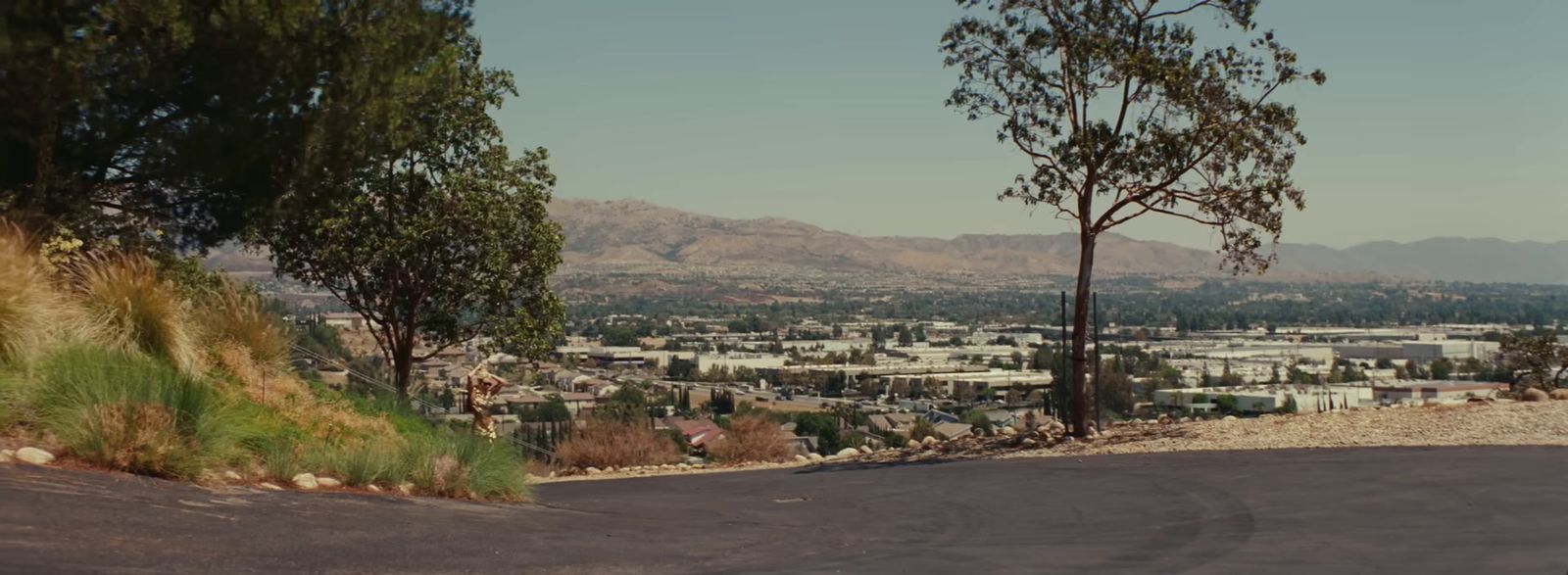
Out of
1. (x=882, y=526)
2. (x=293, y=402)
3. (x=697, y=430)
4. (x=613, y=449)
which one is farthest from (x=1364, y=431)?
(x=697, y=430)

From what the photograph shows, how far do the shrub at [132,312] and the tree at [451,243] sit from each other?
10.5 m

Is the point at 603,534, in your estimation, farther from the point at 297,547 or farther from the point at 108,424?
the point at 108,424

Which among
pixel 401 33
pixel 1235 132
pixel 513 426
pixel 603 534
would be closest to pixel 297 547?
pixel 603 534

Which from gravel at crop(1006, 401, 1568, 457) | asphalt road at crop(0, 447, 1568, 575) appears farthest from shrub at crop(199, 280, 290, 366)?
gravel at crop(1006, 401, 1568, 457)

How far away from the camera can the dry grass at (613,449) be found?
23.4 m

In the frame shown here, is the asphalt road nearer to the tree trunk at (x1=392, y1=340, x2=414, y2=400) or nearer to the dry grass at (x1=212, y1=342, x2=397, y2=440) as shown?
the dry grass at (x1=212, y1=342, x2=397, y2=440)

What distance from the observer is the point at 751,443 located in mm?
23953

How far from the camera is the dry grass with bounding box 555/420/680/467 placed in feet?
76.7

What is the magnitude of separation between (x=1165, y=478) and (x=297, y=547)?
961 cm

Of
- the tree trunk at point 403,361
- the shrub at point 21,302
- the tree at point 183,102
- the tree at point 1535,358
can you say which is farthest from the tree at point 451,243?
the tree at point 1535,358

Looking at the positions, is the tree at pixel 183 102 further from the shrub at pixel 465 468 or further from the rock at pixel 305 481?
the rock at pixel 305 481

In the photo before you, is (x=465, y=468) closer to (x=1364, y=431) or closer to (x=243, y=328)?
(x=243, y=328)

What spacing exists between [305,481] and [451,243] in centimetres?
1415

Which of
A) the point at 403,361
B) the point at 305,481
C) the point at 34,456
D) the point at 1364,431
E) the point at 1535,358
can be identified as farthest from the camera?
the point at 1535,358
